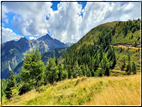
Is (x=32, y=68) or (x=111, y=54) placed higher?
(x=111, y=54)

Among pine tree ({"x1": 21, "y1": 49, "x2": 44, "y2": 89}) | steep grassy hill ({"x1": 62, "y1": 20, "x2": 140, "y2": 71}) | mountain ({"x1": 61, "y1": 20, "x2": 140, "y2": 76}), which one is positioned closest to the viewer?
pine tree ({"x1": 21, "y1": 49, "x2": 44, "y2": 89})

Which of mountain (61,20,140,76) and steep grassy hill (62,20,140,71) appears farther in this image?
steep grassy hill (62,20,140,71)

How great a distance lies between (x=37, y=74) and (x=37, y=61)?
12.5ft

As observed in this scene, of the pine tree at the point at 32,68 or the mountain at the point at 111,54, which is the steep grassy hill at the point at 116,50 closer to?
the mountain at the point at 111,54

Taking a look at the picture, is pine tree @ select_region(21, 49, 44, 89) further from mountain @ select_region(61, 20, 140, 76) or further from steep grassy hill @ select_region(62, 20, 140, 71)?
steep grassy hill @ select_region(62, 20, 140, 71)

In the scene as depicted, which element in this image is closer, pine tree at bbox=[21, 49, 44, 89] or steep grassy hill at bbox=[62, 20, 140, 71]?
pine tree at bbox=[21, 49, 44, 89]

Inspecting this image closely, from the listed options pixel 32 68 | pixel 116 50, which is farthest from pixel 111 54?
pixel 32 68

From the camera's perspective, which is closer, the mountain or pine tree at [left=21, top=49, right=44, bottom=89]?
pine tree at [left=21, top=49, right=44, bottom=89]

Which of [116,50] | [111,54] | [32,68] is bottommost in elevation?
[32,68]

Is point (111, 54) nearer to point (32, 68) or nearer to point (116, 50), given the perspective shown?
point (116, 50)

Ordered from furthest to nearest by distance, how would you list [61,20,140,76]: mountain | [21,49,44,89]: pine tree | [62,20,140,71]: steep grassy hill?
[62,20,140,71]: steep grassy hill < [61,20,140,76]: mountain < [21,49,44,89]: pine tree

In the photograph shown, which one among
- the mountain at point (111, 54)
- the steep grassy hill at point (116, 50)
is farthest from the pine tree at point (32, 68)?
the steep grassy hill at point (116, 50)

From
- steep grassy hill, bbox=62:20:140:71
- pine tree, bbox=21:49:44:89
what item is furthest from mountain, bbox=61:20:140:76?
pine tree, bbox=21:49:44:89

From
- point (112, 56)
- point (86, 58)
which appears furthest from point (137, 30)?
point (86, 58)
